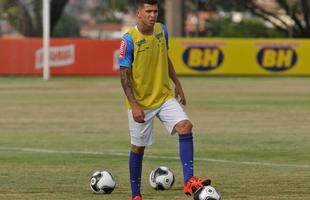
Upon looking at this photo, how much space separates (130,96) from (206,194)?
1191mm

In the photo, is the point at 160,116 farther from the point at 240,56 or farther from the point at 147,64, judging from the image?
the point at 240,56

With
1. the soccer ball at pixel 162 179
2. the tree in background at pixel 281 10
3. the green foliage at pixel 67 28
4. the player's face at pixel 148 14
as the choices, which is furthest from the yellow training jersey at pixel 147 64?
the green foliage at pixel 67 28

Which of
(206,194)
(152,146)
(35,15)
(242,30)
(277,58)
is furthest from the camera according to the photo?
(242,30)

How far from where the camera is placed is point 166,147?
54.2 feet

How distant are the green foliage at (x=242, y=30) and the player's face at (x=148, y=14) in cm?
5546

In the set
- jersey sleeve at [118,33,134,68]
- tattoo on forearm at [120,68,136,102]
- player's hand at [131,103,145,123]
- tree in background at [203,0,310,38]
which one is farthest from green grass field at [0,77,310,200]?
tree in background at [203,0,310,38]

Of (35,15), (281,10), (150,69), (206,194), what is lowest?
(206,194)

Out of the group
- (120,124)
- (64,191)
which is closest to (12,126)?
(120,124)

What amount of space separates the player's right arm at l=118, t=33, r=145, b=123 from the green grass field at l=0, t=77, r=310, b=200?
3.78ft

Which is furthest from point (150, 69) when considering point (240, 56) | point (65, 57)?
point (240, 56)

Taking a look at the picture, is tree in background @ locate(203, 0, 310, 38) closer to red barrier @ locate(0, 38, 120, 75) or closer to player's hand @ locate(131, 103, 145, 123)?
red barrier @ locate(0, 38, 120, 75)

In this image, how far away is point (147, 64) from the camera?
33.4 feet

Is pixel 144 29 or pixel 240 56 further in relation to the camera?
pixel 240 56

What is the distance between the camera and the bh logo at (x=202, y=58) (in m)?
41.2
